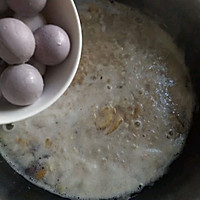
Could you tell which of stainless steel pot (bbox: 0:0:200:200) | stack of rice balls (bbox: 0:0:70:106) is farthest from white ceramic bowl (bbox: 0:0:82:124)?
stainless steel pot (bbox: 0:0:200:200)

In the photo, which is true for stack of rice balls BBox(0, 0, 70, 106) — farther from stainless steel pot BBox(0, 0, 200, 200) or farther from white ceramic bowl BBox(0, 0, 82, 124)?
stainless steel pot BBox(0, 0, 200, 200)

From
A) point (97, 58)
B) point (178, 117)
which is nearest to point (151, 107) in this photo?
point (178, 117)

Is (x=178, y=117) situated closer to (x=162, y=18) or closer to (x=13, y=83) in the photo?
(x=162, y=18)

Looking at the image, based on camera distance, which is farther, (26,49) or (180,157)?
(180,157)

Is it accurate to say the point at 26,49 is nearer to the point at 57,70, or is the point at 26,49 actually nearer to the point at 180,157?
the point at 57,70

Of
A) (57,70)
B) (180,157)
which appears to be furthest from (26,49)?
(180,157)

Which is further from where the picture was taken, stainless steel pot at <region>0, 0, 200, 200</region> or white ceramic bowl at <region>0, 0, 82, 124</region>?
stainless steel pot at <region>0, 0, 200, 200</region>
